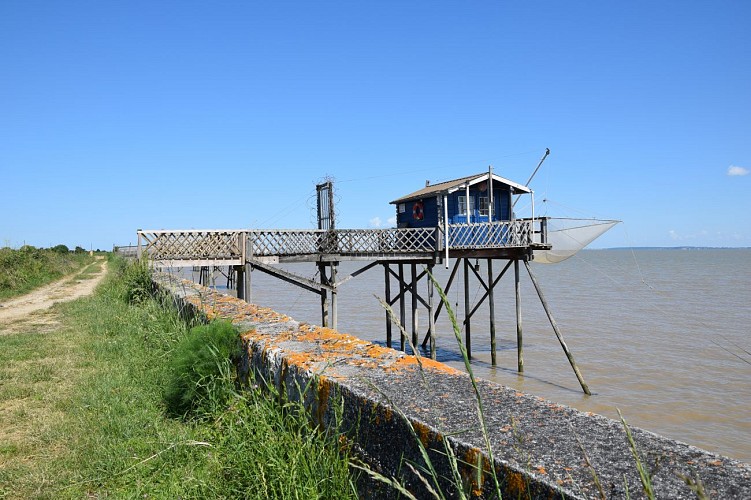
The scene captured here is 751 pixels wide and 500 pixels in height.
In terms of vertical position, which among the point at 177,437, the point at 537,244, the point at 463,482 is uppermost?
the point at 537,244

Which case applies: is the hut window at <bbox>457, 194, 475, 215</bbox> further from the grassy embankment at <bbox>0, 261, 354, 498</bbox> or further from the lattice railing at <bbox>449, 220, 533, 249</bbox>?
the grassy embankment at <bbox>0, 261, 354, 498</bbox>

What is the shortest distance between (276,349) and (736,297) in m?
43.0

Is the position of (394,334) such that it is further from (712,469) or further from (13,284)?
(712,469)

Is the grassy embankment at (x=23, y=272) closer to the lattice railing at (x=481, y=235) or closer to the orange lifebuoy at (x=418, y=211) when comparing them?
the lattice railing at (x=481, y=235)

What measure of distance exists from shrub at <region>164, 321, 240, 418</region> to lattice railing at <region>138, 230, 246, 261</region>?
41.8ft

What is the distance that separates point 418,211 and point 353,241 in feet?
14.3

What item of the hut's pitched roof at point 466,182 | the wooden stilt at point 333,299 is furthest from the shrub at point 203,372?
the hut's pitched roof at point 466,182

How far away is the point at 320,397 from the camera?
273cm

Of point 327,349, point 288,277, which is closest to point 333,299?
point 288,277

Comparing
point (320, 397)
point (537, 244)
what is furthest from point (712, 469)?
point (537, 244)

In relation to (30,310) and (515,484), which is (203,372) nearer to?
(515,484)

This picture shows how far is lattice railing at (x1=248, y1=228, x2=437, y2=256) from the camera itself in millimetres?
17469

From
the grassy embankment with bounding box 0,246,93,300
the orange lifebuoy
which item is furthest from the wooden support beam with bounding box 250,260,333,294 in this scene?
the grassy embankment with bounding box 0,246,93,300

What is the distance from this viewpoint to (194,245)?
16.6 m
